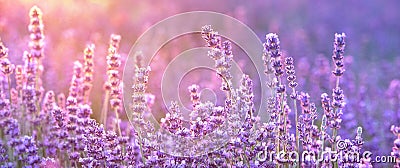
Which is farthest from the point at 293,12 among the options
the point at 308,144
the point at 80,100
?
the point at 308,144

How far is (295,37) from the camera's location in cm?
772

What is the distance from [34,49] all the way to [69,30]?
3.28m

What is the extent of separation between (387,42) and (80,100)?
605cm

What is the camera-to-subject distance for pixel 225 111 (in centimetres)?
288

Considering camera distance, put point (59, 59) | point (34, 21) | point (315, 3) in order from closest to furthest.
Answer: point (34, 21), point (59, 59), point (315, 3)

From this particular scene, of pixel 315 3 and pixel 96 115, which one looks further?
pixel 315 3

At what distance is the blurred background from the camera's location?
4.99 meters

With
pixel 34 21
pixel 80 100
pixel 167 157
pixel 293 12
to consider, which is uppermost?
pixel 293 12

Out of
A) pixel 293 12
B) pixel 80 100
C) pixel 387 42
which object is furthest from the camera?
A: pixel 293 12

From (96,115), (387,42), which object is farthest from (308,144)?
(387,42)

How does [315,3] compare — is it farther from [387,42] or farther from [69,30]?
[69,30]

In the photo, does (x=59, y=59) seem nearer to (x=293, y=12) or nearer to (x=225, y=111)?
(x=225, y=111)

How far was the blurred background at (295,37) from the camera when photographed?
499 cm

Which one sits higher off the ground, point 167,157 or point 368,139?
point 368,139
